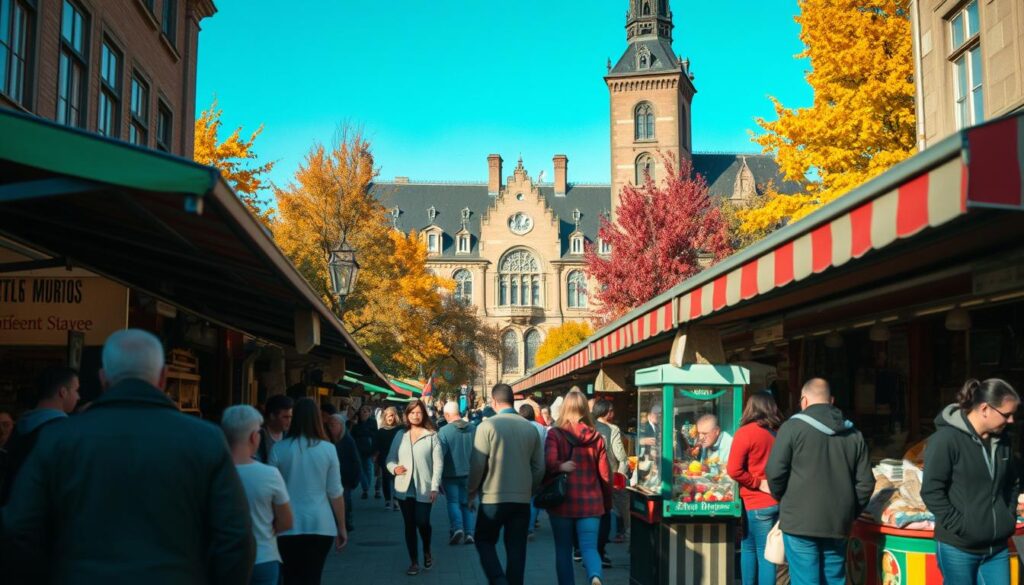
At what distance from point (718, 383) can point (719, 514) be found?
106cm

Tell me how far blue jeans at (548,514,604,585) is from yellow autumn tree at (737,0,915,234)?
13758 millimetres

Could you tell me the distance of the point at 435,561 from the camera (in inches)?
477

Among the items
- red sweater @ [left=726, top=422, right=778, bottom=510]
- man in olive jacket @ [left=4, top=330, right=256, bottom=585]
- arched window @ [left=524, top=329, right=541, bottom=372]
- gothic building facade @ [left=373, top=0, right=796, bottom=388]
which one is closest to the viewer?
man in olive jacket @ [left=4, top=330, right=256, bottom=585]

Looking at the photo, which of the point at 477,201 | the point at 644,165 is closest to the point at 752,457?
the point at 644,165

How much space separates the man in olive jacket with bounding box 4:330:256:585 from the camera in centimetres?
349

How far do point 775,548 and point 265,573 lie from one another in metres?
3.72

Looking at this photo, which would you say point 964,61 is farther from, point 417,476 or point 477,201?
point 477,201

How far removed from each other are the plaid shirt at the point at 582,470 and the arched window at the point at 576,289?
267 ft

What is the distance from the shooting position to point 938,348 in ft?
39.2

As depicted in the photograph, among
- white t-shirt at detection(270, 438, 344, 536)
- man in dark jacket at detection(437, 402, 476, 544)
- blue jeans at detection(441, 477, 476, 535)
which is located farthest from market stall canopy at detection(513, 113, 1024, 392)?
blue jeans at detection(441, 477, 476, 535)

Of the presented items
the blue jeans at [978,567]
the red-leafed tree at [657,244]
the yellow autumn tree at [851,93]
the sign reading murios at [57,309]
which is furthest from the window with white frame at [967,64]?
the red-leafed tree at [657,244]

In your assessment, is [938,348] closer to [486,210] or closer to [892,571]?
[892,571]

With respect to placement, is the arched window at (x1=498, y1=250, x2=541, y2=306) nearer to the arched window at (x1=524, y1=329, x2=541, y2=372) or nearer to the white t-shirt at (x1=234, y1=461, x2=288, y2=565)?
the arched window at (x1=524, y1=329, x2=541, y2=372)

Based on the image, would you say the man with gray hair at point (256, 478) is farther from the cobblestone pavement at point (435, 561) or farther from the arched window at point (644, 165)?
the arched window at point (644, 165)
